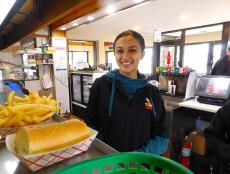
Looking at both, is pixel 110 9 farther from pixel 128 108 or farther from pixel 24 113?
pixel 24 113

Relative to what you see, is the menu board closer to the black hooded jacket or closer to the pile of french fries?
the black hooded jacket

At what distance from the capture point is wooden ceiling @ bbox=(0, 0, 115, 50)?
2.06m

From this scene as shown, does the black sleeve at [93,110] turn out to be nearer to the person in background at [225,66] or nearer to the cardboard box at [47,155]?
the cardboard box at [47,155]

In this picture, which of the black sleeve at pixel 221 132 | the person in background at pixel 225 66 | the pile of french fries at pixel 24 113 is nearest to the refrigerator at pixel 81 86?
the person in background at pixel 225 66

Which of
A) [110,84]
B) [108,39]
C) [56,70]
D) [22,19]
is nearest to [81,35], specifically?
[108,39]

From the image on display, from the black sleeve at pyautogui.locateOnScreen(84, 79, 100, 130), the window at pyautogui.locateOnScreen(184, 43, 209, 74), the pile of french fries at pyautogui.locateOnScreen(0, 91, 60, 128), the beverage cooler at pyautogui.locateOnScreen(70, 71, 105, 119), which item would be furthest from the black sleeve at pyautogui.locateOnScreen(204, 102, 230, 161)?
the window at pyautogui.locateOnScreen(184, 43, 209, 74)

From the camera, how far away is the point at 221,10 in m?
4.16

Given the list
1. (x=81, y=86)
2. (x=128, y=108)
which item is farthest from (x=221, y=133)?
(x=81, y=86)

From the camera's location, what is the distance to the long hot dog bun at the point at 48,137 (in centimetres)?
51

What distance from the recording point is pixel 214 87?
2.42m

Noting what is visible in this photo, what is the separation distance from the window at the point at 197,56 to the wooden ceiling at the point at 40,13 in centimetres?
506

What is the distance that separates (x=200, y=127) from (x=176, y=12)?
9.62 feet

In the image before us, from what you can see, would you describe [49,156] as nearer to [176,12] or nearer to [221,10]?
[176,12]

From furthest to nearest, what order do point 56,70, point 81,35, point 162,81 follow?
point 81,35 → point 56,70 → point 162,81
